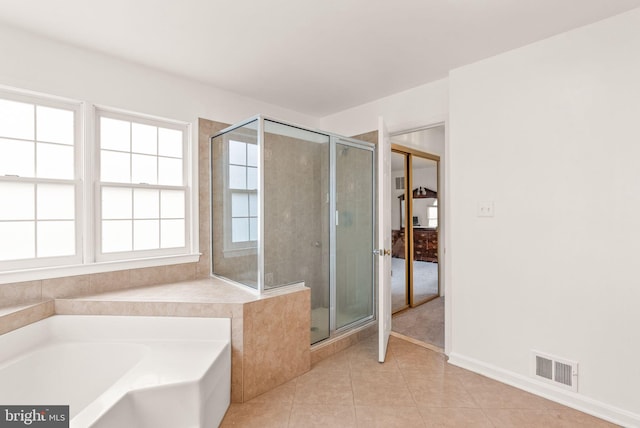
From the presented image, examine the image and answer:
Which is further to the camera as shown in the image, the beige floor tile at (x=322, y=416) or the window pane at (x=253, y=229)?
the window pane at (x=253, y=229)

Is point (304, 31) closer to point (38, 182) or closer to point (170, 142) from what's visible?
point (170, 142)

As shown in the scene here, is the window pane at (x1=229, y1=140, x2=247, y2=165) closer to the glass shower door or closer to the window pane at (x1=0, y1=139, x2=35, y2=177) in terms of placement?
the glass shower door

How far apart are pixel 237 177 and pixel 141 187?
31.5 inches

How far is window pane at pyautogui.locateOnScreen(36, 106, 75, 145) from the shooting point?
2154 millimetres

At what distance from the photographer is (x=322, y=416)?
190 cm

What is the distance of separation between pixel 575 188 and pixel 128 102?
3299 millimetres

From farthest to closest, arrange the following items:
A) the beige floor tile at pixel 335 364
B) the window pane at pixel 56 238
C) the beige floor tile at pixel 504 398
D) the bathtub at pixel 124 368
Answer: the beige floor tile at pixel 335 364
the window pane at pixel 56 238
the beige floor tile at pixel 504 398
the bathtub at pixel 124 368

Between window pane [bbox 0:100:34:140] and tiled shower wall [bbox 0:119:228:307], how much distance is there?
3.28ft

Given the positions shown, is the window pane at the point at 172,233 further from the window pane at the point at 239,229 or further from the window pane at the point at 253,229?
the window pane at the point at 253,229

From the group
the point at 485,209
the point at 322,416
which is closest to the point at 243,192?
the point at 322,416

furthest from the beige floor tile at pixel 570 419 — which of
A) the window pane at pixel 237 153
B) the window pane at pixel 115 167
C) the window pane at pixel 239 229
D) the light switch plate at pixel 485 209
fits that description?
the window pane at pixel 115 167

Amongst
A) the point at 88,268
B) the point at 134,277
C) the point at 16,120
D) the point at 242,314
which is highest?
the point at 16,120

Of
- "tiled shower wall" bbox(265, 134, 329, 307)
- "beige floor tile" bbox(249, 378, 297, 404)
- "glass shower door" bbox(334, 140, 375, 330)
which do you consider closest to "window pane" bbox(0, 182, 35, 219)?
"tiled shower wall" bbox(265, 134, 329, 307)

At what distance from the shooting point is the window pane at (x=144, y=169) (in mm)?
2566
